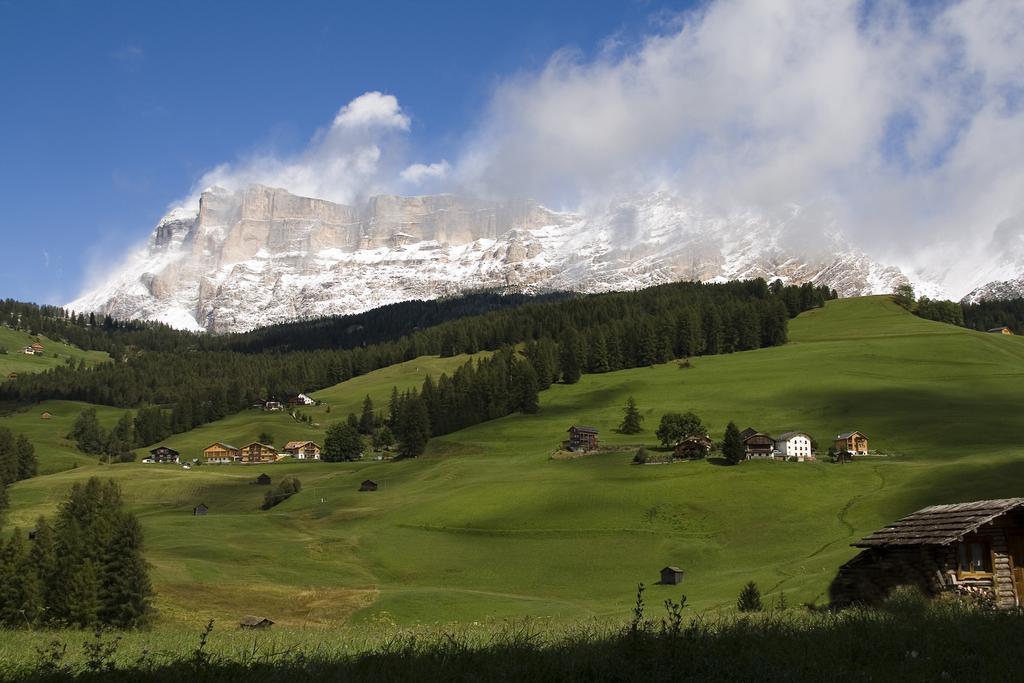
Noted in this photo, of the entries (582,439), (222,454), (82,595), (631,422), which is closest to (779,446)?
(582,439)

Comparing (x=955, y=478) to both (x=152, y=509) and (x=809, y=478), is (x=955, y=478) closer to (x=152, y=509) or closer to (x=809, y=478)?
(x=809, y=478)

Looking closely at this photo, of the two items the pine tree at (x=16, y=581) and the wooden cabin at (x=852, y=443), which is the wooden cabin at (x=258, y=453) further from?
the pine tree at (x=16, y=581)

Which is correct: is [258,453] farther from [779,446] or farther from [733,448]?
[779,446]

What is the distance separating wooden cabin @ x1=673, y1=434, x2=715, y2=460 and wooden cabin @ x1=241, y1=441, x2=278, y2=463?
106503mm

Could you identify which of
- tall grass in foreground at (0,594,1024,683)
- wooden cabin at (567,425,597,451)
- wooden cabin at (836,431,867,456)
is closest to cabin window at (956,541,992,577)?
tall grass in foreground at (0,594,1024,683)

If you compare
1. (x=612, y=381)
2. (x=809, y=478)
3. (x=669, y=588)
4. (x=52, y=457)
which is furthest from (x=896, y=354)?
(x=52, y=457)

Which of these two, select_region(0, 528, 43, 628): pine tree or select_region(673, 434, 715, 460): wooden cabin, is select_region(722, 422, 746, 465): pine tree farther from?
select_region(0, 528, 43, 628): pine tree

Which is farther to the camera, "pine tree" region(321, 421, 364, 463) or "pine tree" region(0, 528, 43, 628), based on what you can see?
"pine tree" region(321, 421, 364, 463)

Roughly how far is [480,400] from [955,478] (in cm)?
11240

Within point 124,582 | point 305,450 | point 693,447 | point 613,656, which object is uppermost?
point 305,450

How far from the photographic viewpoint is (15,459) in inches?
6240

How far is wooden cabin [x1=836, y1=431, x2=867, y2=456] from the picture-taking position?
11569 cm

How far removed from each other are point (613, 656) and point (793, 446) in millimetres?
114602

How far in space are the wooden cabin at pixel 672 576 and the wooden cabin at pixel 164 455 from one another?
492 ft
